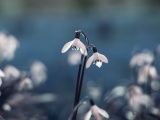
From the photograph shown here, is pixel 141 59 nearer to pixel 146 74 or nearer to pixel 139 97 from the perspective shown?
pixel 146 74

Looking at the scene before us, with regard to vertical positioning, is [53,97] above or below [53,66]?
below

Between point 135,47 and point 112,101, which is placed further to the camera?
point 135,47

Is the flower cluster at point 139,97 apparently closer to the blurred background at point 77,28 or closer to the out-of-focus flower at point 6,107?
the blurred background at point 77,28

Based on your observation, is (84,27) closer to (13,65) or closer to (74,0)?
(74,0)

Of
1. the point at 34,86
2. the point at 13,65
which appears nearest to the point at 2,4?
the point at 13,65

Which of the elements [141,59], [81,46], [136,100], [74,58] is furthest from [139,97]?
[74,58]

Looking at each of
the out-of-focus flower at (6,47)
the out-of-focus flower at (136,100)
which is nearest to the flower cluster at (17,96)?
the out-of-focus flower at (6,47)
